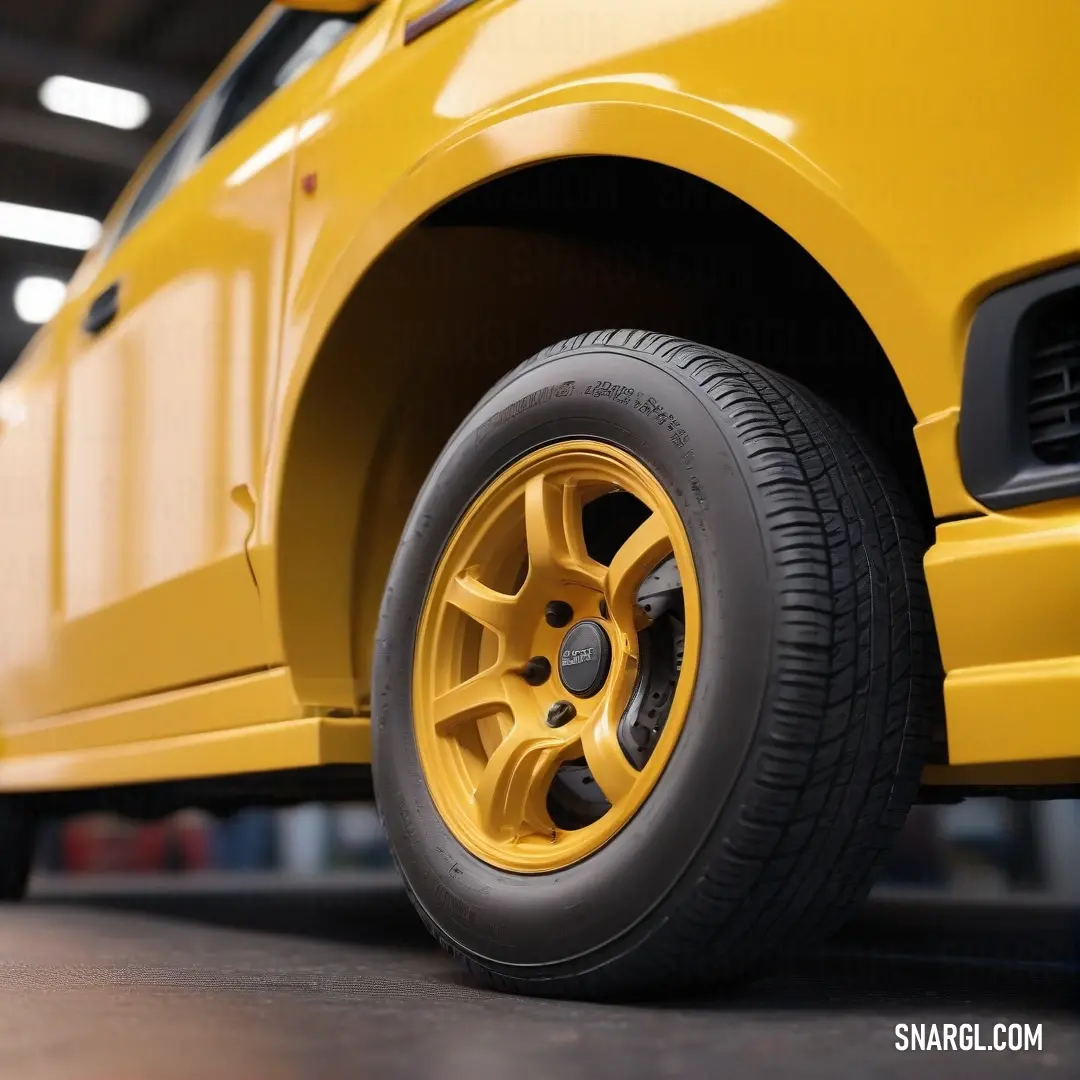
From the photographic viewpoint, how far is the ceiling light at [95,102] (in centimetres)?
763

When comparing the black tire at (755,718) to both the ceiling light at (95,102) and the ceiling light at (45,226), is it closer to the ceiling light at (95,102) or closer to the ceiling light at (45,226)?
the ceiling light at (95,102)

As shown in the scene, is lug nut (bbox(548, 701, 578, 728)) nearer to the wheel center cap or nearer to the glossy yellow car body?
the wheel center cap

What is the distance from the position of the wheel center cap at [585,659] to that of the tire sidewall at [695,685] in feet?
0.64

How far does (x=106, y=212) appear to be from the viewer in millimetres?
9477

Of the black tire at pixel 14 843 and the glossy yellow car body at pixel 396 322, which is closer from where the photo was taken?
the glossy yellow car body at pixel 396 322

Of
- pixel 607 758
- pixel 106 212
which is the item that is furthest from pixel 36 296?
pixel 607 758

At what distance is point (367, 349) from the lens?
1.97 meters

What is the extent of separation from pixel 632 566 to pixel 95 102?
752 centimetres

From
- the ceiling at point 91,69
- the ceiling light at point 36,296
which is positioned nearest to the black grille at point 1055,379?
the ceiling at point 91,69

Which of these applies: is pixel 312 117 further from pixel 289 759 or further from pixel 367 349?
pixel 289 759

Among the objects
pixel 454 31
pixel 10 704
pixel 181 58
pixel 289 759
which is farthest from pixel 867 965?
pixel 181 58

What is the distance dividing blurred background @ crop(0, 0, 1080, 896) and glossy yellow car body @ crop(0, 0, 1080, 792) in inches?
137

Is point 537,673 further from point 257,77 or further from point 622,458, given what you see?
point 257,77

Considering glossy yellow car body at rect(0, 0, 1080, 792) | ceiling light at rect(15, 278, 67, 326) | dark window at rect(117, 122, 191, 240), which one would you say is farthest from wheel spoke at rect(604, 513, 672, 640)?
ceiling light at rect(15, 278, 67, 326)
